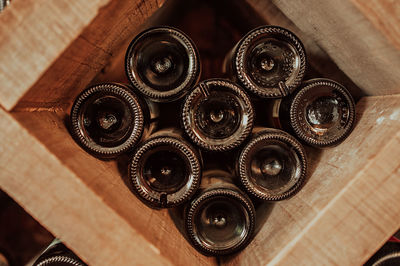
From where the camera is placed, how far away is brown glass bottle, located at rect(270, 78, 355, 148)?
2.23ft

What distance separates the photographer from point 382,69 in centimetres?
62

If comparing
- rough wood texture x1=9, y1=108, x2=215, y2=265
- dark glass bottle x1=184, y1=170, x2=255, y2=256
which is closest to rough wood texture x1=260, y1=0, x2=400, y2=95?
dark glass bottle x1=184, y1=170, x2=255, y2=256

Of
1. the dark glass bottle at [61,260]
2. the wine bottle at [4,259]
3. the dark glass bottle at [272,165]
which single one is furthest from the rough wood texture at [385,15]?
the wine bottle at [4,259]

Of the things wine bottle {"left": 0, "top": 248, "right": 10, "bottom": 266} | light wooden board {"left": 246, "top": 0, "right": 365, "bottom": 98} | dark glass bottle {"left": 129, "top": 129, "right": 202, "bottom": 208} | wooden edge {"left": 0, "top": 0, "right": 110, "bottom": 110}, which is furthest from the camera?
wine bottle {"left": 0, "top": 248, "right": 10, "bottom": 266}

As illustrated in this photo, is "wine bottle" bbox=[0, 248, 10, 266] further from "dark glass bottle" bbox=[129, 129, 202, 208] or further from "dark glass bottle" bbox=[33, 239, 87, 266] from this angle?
"dark glass bottle" bbox=[129, 129, 202, 208]

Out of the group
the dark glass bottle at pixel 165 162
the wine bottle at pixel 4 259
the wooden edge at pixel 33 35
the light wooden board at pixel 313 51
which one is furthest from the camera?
the wine bottle at pixel 4 259

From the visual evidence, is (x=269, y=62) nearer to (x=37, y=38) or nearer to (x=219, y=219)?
(x=219, y=219)

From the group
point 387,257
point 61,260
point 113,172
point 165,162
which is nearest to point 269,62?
point 165,162

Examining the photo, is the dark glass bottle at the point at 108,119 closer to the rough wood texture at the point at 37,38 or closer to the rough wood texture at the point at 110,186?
the rough wood texture at the point at 110,186

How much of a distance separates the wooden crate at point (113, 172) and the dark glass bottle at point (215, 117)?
20 centimetres

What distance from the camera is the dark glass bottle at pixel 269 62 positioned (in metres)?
0.68

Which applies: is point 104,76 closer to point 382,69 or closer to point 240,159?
point 240,159

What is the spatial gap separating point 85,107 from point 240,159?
0.38 m

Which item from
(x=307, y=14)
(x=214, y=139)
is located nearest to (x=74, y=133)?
(x=214, y=139)
